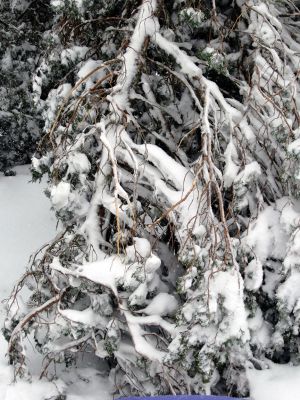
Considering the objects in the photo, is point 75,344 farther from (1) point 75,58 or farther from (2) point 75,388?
(1) point 75,58

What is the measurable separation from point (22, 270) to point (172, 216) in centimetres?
284

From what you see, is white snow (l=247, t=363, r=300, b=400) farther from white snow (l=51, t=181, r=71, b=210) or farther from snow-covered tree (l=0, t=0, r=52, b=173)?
snow-covered tree (l=0, t=0, r=52, b=173)

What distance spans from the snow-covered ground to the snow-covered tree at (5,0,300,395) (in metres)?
0.16

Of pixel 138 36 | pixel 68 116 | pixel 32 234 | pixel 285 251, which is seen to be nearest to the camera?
pixel 285 251

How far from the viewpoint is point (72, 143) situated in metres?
4.05

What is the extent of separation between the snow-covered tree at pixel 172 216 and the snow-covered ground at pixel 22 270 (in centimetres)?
16

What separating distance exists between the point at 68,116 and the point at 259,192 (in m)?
1.76

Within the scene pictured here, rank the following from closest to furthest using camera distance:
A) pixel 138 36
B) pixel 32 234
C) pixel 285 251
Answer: pixel 285 251
pixel 138 36
pixel 32 234

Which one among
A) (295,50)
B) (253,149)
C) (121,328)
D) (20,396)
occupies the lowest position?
(20,396)

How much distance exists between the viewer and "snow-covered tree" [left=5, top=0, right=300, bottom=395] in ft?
11.7

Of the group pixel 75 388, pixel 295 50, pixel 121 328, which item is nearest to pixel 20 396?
pixel 75 388

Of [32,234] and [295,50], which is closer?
[295,50]

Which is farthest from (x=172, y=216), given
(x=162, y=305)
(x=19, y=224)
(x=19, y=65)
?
(x=19, y=65)

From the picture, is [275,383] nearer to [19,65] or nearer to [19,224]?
[19,224]
